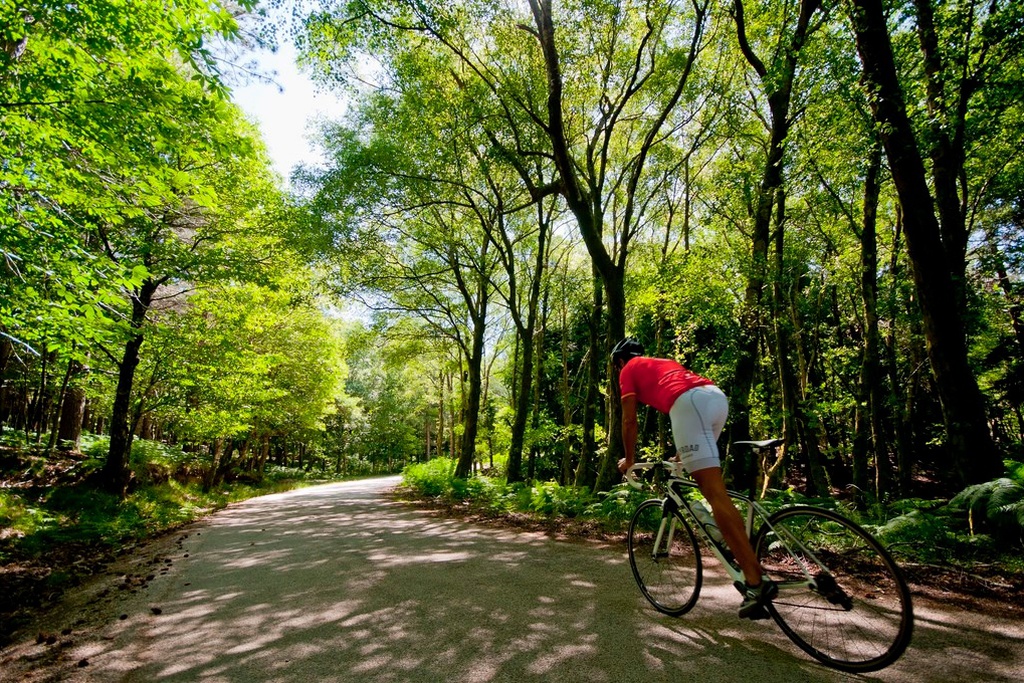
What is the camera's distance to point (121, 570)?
20.2 feet

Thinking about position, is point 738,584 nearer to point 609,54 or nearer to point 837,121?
point 837,121

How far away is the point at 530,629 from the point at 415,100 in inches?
502

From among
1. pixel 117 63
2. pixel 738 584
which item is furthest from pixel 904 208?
pixel 117 63

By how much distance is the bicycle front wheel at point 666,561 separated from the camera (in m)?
3.58

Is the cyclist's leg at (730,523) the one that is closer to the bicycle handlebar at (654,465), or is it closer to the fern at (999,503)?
the bicycle handlebar at (654,465)

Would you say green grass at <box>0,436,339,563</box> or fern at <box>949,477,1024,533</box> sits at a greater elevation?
fern at <box>949,477,1024,533</box>

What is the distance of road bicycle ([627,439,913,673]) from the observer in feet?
8.70

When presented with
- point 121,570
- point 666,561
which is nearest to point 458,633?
point 666,561

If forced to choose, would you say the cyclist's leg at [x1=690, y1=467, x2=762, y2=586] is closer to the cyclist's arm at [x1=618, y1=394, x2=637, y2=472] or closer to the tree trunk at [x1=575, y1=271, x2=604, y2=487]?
the cyclist's arm at [x1=618, y1=394, x2=637, y2=472]

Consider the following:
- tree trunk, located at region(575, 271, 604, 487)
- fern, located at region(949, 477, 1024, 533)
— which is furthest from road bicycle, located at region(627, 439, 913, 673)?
tree trunk, located at region(575, 271, 604, 487)

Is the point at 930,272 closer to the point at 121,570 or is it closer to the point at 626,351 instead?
the point at 626,351

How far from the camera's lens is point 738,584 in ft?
10.0

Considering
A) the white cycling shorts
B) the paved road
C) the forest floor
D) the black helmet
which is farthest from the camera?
the black helmet

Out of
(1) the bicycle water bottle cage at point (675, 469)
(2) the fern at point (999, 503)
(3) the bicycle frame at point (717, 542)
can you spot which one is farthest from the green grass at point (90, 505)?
(2) the fern at point (999, 503)
